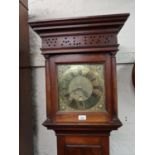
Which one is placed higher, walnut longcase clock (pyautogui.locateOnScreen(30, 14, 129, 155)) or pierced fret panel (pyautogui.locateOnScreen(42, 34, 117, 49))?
pierced fret panel (pyautogui.locateOnScreen(42, 34, 117, 49))

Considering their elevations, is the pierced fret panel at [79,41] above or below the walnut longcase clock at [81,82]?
above

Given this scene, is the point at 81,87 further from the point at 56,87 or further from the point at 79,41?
the point at 79,41

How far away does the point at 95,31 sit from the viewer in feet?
3.68

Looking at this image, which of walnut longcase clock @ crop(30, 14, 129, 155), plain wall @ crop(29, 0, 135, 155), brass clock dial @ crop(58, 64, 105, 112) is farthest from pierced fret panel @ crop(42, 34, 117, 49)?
plain wall @ crop(29, 0, 135, 155)

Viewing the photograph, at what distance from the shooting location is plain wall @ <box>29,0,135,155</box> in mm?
1596

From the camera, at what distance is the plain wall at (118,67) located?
1.60 m

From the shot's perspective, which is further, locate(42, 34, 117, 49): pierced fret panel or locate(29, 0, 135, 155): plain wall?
locate(29, 0, 135, 155): plain wall

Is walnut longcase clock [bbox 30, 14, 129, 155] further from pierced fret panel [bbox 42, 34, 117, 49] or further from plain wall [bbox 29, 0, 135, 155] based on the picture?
plain wall [bbox 29, 0, 135, 155]

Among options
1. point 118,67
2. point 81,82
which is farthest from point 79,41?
point 118,67

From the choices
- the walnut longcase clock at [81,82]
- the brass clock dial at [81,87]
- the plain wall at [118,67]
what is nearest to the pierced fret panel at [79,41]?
the walnut longcase clock at [81,82]

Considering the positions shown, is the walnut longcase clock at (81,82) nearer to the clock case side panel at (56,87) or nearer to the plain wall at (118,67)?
the clock case side panel at (56,87)

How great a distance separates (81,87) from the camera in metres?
1.16
